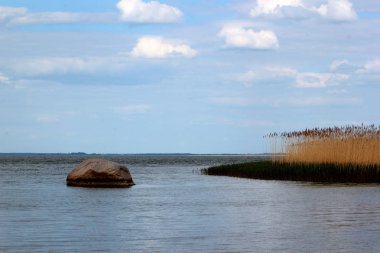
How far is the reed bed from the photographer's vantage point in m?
40.0

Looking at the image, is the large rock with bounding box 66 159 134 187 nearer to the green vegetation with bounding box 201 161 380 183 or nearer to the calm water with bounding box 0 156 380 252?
the calm water with bounding box 0 156 380 252

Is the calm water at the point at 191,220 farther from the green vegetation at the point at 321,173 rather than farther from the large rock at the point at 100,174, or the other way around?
the green vegetation at the point at 321,173

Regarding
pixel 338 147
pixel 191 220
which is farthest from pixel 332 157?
pixel 191 220

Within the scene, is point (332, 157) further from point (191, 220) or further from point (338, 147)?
point (191, 220)

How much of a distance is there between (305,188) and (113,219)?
1586cm

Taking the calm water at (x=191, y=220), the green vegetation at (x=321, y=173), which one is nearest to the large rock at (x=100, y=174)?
the calm water at (x=191, y=220)

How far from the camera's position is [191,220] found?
22.0 metres

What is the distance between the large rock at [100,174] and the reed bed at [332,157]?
1019cm

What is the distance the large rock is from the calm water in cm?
159

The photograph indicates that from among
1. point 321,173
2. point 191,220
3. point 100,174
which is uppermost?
point 100,174

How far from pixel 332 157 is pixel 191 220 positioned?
20.9 metres

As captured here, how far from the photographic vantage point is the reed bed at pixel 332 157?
39969mm

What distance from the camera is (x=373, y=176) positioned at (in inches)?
1564

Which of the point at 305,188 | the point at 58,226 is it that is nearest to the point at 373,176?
the point at 305,188
